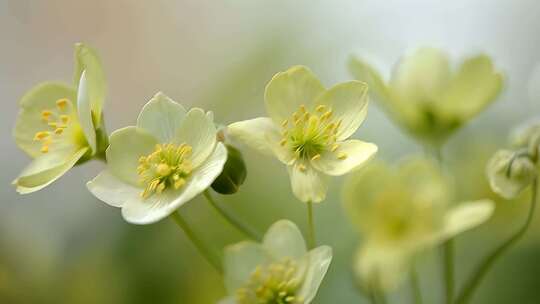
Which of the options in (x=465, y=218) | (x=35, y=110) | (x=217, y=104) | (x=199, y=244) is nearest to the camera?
(x=465, y=218)

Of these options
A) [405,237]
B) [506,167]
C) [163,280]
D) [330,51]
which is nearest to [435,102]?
[506,167]

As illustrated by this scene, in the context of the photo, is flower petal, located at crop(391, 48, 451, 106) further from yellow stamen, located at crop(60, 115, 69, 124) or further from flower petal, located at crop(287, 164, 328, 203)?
yellow stamen, located at crop(60, 115, 69, 124)

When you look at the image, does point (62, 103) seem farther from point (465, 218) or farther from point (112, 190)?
point (465, 218)

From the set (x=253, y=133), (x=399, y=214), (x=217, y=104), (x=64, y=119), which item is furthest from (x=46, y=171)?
(x=217, y=104)

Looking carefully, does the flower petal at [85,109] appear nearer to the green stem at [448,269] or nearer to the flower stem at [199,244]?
the flower stem at [199,244]

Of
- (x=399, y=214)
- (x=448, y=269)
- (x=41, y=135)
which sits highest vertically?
(x=41, y=135)

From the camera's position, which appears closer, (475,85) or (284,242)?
(284,242)
